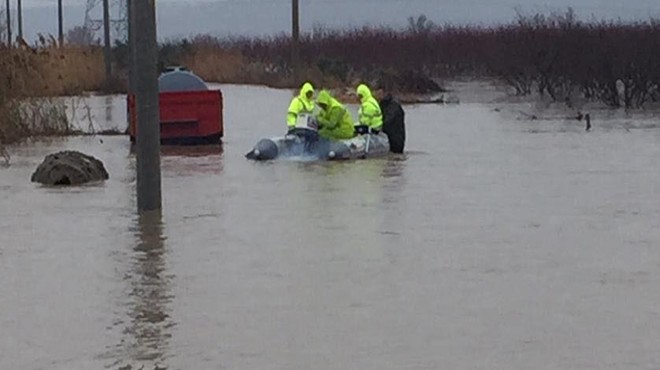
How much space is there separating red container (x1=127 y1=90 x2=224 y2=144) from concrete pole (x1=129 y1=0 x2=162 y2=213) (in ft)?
31.8

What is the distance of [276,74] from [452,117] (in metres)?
25.9

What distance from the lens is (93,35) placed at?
264 ft

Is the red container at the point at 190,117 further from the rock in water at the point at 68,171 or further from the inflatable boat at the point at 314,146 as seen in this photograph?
the rock in water at the point at 68,171

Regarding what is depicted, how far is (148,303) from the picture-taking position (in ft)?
35.2

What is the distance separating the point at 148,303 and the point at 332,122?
12684mm

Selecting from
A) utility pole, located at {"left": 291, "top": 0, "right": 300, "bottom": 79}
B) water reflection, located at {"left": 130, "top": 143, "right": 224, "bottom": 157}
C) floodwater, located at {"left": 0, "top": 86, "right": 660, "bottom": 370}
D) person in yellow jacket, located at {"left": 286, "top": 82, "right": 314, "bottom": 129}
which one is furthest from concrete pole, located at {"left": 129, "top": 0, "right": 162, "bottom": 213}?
utility pole, located at {"left": 291, "top": 0, "right": 300, "bottom": 79}

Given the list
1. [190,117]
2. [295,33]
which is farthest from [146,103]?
[295,33]

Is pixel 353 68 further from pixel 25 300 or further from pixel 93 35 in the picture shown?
pixel 25 300

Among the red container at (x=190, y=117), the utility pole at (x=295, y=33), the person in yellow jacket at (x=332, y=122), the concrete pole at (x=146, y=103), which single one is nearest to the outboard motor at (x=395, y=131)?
the person in yellow jacket at (x=332, y=122)

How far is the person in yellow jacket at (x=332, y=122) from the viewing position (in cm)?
2314

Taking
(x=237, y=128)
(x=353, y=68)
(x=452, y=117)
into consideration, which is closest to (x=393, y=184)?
(x=237, y=128)

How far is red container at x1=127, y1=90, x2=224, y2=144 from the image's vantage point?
83.5 feet

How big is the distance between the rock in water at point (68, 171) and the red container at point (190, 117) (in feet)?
19.4

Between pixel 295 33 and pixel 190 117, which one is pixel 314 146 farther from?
pixel 295 33
